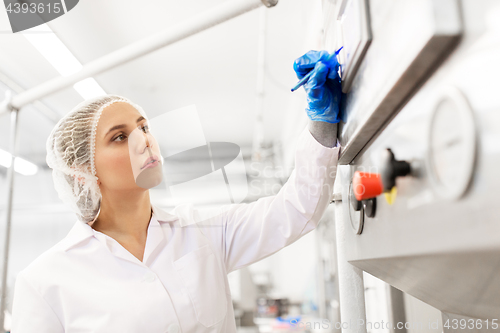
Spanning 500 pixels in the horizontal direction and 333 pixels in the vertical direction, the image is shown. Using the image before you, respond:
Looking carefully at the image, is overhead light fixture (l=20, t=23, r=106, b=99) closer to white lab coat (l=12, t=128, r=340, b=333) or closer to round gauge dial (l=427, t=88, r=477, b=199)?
white lab coat (l=12, t=128, r=340, b=333)

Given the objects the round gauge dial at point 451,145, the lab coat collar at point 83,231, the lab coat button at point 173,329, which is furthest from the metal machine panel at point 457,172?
the lab coat collar at point 83,231

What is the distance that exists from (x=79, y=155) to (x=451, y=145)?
3.43 feet

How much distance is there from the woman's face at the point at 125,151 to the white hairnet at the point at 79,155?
34mm

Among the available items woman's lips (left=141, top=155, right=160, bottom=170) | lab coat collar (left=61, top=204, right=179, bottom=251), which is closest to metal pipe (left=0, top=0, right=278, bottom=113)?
woman's lips (left=141, top=155, right=160, bottom=170)

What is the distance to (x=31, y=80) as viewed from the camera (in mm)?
2684

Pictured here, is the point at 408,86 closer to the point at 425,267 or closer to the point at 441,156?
the point at 441,156

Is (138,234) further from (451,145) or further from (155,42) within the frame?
(451,145)

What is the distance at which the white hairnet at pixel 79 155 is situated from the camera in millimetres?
1087

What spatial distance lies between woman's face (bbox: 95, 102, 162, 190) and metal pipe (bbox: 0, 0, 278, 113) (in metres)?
0.20

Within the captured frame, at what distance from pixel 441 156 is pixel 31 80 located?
304 centimetres

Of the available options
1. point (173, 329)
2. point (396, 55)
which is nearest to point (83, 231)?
point (173, 329)

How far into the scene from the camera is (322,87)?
655 millimetres

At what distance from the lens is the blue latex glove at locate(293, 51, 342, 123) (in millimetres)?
647

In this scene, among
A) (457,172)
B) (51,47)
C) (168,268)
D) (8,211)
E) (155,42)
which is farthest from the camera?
(51,47)
